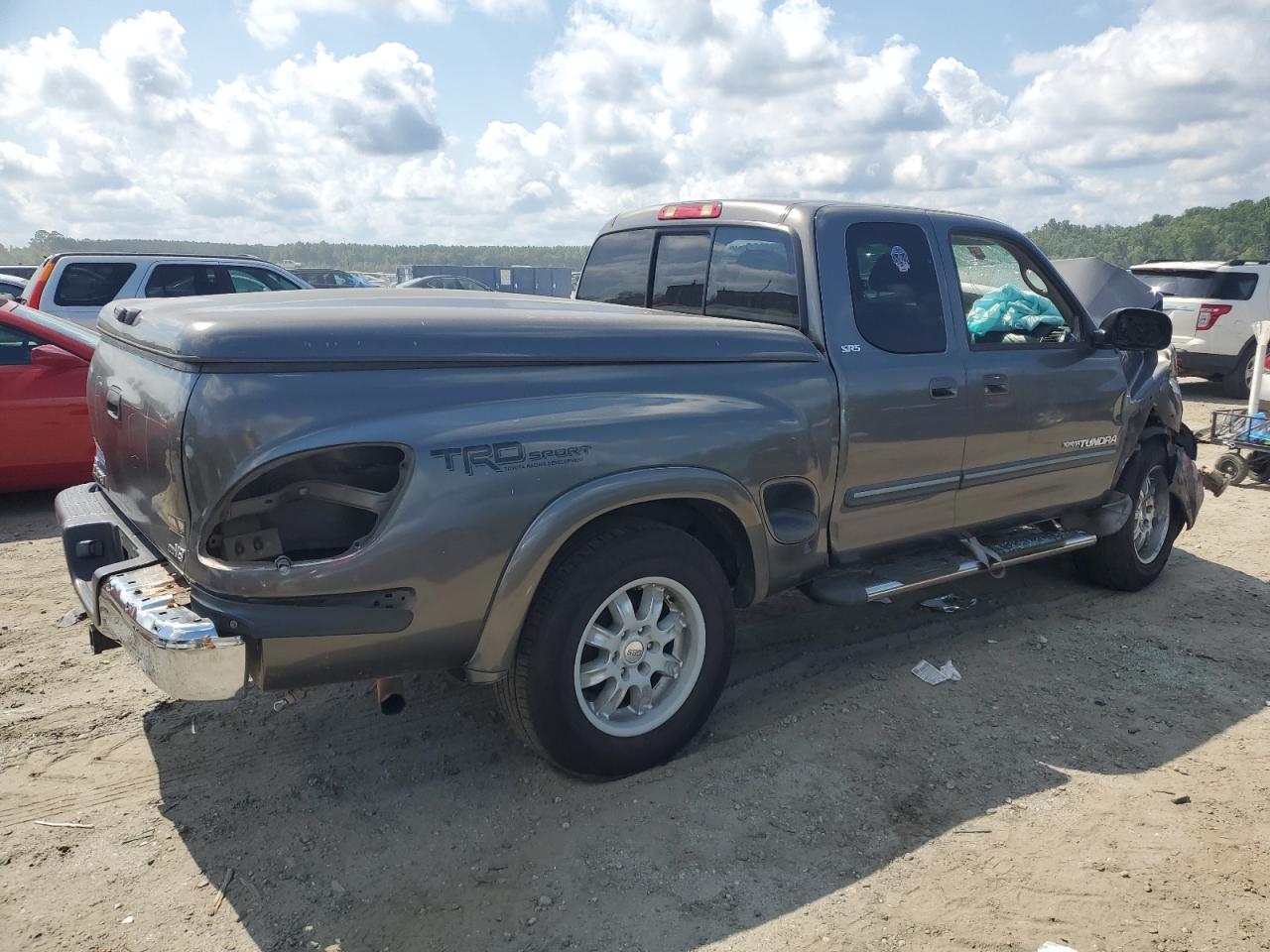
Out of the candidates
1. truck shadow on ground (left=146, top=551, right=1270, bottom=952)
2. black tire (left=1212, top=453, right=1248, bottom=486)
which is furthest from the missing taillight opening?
black tire (left=1212, top=453, right=1248, bottom=486)

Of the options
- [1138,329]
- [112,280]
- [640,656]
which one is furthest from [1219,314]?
[112,280]

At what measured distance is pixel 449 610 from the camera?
288 cm

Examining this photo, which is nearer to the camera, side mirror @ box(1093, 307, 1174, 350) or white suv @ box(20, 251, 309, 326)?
side mirror @ box(1093, 307, 1174, 350)

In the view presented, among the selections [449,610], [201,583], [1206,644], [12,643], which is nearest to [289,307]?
[201,583]

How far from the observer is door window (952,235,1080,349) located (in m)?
4.73

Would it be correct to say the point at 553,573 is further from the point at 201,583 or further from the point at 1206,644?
the point at 1206,644

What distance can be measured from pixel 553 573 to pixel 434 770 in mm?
986

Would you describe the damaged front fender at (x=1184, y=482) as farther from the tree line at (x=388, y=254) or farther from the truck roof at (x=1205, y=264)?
the tree line at (x=388, y=254)

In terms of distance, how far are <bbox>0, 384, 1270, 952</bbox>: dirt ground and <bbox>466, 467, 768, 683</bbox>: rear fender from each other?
64cm

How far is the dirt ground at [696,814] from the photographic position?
2.76 meters

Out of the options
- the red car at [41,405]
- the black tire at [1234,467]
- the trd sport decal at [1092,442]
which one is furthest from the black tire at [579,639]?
the black tire at [1234,467]

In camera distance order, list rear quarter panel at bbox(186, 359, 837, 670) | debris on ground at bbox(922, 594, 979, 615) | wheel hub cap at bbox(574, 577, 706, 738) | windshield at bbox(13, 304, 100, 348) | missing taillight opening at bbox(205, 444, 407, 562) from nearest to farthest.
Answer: rear quarter panel at bbox(186, 359, 837, 670)
missing taillight opening at bbox(205, 444, 407, 562)
wheel hub cap at bbox(574, 577, 706, 738)
debris on ground at bbox(922, 594, 979, 615)
windshield at bbox(13, 304, 100, 348)

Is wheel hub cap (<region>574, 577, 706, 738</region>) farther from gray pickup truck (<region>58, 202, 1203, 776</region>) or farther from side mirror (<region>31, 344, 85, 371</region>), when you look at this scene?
side mirror (<region>31, 344, 85, 371</region>)

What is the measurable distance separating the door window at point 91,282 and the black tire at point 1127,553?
10.1 meters
